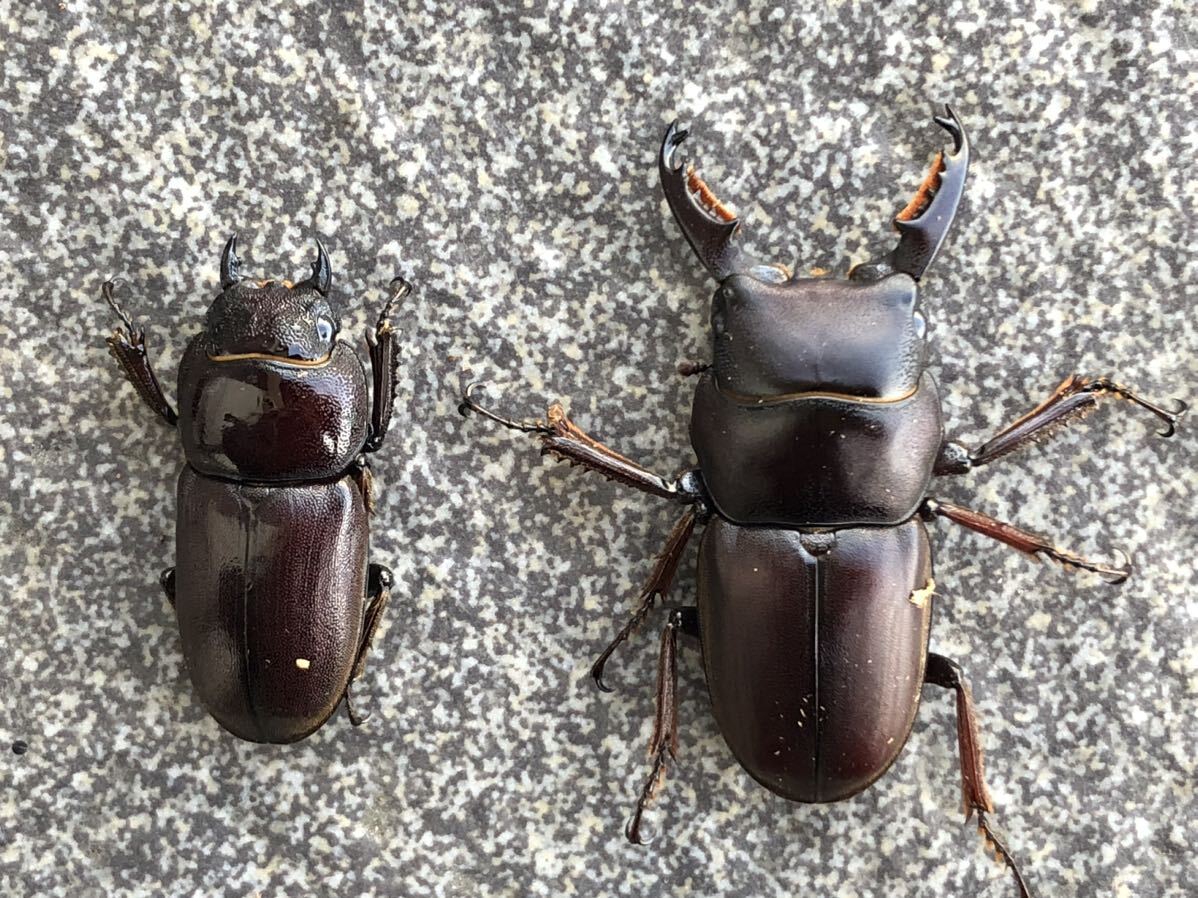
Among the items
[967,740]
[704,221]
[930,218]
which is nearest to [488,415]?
[704,221]

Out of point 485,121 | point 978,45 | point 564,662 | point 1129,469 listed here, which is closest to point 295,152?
point 485,121

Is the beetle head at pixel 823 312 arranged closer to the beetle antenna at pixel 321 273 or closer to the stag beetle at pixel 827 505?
the stag beetle at pixel 827 505

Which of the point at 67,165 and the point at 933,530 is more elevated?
the point at 67,165

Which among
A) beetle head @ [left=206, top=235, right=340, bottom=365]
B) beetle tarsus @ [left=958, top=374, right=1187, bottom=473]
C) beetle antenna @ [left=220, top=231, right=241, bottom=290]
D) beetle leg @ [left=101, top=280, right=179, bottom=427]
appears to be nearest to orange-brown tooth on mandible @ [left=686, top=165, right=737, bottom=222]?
beetle tarsus @ [left=958, top=374, right=1187, bottom=473]

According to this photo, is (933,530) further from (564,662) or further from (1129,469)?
(564,662)

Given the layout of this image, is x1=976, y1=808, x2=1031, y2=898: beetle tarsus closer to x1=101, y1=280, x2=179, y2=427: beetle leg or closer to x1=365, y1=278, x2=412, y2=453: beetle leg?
x1=365, y1=278, x2=412, y2=453: beetle leg
